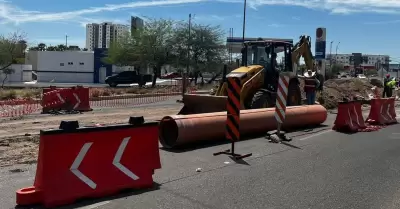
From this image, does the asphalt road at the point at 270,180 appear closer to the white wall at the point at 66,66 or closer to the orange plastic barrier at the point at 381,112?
the orange plastic barrier at the point at 381,112

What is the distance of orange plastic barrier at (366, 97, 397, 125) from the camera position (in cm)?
1658

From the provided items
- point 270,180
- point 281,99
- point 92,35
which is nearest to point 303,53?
point 281,99

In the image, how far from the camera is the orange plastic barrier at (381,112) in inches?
653

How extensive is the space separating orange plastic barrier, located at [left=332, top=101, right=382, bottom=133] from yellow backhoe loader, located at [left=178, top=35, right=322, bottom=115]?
2.54 meters

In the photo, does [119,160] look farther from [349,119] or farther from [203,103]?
[349,119]

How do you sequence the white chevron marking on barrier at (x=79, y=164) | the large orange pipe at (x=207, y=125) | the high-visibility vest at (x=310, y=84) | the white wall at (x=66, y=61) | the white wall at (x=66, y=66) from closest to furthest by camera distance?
the white chevron marking on barrier at (x=79, y=164), the large orange pipe at (x=207, y=125), the high-visibility vest at (x=310, y=84), the white wall at (x=66, y=61), the white wall at (x=66, y=66)

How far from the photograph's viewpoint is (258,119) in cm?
1257

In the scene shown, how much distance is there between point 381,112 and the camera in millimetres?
16922

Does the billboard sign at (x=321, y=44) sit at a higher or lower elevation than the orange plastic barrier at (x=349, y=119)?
higher

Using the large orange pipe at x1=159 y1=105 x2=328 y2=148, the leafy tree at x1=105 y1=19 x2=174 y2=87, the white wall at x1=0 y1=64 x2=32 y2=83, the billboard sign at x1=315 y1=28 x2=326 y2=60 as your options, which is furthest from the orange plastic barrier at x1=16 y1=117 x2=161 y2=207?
the white wall at x1=0 y1=64 x2=32 y2=83

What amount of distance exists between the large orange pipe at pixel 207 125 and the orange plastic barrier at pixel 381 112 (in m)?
4.35

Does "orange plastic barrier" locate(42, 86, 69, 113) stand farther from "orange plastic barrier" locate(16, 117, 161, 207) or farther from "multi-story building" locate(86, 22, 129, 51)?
"multi-story building" locate(86, 22, 129, 51)

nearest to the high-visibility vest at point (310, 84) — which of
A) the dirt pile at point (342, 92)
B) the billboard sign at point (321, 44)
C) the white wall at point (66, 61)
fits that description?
the dirt pile at point (342, 92)

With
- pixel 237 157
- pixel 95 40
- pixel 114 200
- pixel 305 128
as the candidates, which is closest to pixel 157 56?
pixel 305 128
